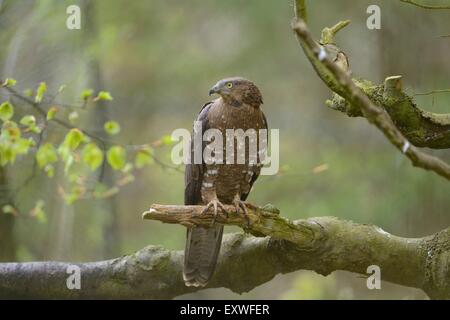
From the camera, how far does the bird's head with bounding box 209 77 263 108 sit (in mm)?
3201

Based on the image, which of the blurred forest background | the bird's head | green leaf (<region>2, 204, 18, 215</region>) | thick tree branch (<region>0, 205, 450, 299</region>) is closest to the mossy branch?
thick tree branch (<region>0, 205, 450, 299</region>)

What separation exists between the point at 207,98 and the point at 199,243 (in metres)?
3.09

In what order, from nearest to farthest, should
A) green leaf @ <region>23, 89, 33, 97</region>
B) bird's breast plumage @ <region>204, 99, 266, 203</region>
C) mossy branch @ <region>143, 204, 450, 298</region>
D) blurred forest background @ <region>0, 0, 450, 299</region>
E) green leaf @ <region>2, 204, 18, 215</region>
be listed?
mossy branch @ <region>143, 204, 450, 298</region> → bird's breast plumage @ <region>204, 99, 266, 203</region> → green leaf @ <region>23, 89, 33, 97</region> → green leaf @ <region>2, 204, 18, 215</region> → blurred forest background @ <region>0, 0, 450, 299</region>

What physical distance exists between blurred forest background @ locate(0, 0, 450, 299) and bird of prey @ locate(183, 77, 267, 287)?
49.9 inches

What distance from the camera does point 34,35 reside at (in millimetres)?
4461

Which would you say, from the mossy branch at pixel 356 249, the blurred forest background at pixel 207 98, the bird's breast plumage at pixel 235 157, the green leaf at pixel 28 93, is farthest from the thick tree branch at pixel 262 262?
the blurred forest background at pixel 207 98

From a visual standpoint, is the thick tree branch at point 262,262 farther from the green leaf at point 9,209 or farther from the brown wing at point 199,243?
the green leaf at point 9,209

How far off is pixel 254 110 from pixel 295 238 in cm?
74

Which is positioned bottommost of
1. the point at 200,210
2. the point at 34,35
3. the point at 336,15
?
the point at 200,210

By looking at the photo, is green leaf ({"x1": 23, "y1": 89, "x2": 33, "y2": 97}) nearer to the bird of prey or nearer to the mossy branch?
the bird of prey
